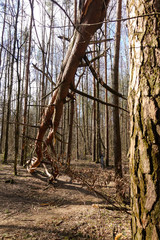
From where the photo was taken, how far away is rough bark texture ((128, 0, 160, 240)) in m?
0.98

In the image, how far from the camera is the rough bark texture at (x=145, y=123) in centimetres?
98

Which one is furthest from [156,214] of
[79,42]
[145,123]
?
[79,42]

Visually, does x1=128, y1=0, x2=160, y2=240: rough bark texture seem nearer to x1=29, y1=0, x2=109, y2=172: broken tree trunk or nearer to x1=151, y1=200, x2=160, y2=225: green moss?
x1=151, y1=200, x2=160, y2=225: green moss

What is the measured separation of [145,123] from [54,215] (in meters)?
3.40

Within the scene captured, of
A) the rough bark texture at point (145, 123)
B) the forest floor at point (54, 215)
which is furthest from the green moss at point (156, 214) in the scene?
the forest floor at point (54, 215)

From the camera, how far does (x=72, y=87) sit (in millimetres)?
3080

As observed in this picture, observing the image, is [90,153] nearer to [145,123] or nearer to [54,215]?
[54,215]

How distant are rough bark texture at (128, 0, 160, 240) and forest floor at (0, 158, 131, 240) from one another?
220cm

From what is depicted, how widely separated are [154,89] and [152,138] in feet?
1.02

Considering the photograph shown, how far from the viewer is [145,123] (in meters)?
1.06

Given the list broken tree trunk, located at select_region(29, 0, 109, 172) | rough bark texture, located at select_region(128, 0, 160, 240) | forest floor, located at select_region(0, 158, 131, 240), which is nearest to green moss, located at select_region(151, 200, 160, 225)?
rough bark texture, located at select_region(128, 0, 160, 240)

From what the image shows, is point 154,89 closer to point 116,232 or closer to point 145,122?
point 145,122

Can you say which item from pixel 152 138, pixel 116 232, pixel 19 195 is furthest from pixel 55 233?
pixel 152 138

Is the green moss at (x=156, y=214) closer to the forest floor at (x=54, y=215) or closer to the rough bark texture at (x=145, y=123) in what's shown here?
the rough bark texture at (x=145, y=123)
